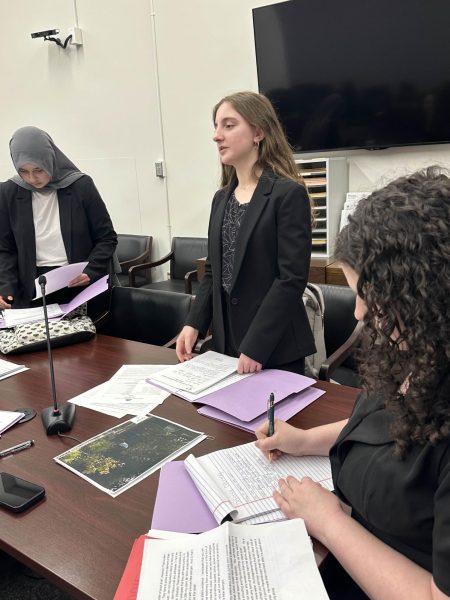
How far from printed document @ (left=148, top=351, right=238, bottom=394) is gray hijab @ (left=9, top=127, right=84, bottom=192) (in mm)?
1159

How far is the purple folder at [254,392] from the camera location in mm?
1304

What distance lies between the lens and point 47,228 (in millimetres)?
2295

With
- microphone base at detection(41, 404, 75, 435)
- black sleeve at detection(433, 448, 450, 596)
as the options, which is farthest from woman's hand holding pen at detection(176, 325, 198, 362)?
black sleeve at detection(433, 448, 450, 596)

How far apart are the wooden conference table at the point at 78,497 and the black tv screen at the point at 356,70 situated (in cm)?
230

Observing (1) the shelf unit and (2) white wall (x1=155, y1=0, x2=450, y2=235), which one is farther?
(2) white wall (x1=155, y1=0, x2=450, y2=235)

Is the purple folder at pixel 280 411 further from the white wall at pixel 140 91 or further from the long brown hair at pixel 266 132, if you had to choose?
the white wall at pixel 140 91

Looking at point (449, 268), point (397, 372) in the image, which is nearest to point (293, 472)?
point (397, 372)

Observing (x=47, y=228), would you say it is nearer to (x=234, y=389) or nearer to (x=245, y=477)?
(x=234, y=389)

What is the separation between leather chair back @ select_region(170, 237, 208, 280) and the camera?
4109 millimetres

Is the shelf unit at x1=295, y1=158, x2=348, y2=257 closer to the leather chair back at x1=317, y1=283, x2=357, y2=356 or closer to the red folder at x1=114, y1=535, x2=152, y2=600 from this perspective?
the leather chair back at x1=317, y1=283, x2=357, y2=356

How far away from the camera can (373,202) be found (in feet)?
2.50

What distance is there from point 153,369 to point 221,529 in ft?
2.73

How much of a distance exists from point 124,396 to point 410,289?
0.98 m

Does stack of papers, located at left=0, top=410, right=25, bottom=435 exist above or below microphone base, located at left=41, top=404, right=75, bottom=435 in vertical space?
below
